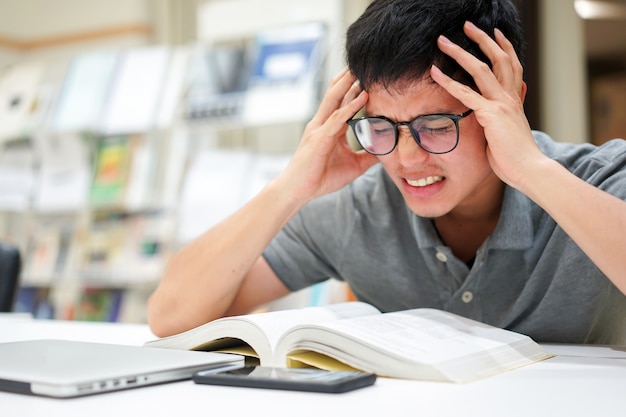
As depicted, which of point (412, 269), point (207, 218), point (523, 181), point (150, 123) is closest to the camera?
point (523, 181)

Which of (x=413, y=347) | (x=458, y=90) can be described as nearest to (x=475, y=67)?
(x=458, y=90)

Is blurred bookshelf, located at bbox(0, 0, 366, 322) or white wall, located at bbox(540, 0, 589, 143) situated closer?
white wall, located at bbox(540, 0, 589, 143)

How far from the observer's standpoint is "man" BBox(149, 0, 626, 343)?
122 centimetres

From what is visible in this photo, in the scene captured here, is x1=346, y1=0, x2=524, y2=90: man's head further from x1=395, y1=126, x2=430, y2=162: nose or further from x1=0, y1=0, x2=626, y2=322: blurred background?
x1=0, y1=0, x2=626, y2=322: blurred background

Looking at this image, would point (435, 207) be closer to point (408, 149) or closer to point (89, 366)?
point (408, 149)

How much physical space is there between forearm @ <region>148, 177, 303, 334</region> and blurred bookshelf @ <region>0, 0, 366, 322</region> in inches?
60.8

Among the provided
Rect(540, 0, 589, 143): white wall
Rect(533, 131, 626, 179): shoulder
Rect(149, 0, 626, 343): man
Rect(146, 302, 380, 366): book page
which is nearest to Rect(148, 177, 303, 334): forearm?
Rect(149, 0, 626, 343): man

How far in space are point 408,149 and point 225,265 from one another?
0.40 m

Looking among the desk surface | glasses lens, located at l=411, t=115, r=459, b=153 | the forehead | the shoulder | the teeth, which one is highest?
the forehead

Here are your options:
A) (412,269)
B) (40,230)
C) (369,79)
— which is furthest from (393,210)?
(40,230)

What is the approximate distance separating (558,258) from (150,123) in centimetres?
230

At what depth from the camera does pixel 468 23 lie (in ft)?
4.13

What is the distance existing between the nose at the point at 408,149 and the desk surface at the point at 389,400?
0.41m

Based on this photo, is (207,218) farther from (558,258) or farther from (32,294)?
(558,258)
